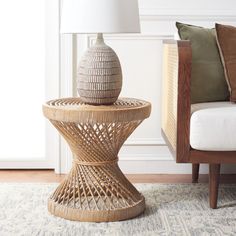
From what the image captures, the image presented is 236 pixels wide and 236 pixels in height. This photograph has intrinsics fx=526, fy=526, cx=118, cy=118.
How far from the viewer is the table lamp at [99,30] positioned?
2080 millimetres

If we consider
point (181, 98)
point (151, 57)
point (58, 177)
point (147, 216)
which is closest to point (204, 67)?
point (181, 98)

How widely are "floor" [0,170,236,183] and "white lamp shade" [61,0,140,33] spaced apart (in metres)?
0.97

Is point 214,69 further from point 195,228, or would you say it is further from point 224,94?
point 195,228

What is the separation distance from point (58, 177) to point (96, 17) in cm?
108

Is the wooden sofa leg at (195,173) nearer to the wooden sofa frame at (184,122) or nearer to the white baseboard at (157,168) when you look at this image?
the white baseboard at (157,168)

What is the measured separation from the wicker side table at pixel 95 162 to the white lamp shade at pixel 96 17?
0.31 meters

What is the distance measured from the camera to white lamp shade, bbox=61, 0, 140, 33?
207cm

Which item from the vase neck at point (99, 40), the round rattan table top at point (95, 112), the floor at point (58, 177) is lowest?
the floor at point (58, 177)

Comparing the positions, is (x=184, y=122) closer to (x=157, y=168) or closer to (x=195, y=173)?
(x=195, y=173)

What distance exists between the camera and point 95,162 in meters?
2.19

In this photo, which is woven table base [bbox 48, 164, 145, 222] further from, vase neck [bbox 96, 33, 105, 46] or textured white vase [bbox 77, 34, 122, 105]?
vase neck [bbox 96, 33, 105, 46]

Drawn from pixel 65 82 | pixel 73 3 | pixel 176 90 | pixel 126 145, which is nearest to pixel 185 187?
pixel 126 145

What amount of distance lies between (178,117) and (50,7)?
1.13m

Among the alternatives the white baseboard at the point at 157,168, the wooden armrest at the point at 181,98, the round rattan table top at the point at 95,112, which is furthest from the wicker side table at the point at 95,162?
the white baseboard at the point at 157,168
